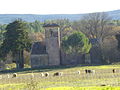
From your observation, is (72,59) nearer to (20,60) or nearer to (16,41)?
(20,60)

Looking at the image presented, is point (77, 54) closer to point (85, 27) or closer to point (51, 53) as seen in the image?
point (51, 53)

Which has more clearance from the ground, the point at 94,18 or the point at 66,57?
the point at 94,18

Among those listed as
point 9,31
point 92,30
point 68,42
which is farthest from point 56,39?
point 92,30

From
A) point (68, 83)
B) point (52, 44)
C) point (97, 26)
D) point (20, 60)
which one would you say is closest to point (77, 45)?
point (52, 44)

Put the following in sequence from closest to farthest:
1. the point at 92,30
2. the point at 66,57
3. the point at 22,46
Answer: the point at 22,46 → the point at 66,57 → the point at 92,30

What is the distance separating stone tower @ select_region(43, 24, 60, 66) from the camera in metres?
81.2

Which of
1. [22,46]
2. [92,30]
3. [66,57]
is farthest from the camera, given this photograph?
[92,30]

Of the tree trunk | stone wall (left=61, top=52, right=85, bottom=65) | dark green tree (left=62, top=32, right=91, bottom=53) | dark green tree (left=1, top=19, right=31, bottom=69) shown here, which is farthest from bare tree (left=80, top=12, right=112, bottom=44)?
dark green tree (left=1, top=19, right=31, bottom=69)

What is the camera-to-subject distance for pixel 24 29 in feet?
265

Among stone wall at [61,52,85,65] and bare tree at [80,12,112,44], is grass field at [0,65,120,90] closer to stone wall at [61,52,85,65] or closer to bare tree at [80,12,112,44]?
stone wall at [61,52,85,65]

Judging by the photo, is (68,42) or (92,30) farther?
(92,30)

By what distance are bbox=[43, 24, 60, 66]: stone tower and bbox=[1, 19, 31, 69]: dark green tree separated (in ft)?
13.3

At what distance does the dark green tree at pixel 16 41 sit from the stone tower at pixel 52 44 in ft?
13.3

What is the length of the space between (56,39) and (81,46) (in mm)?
5340
